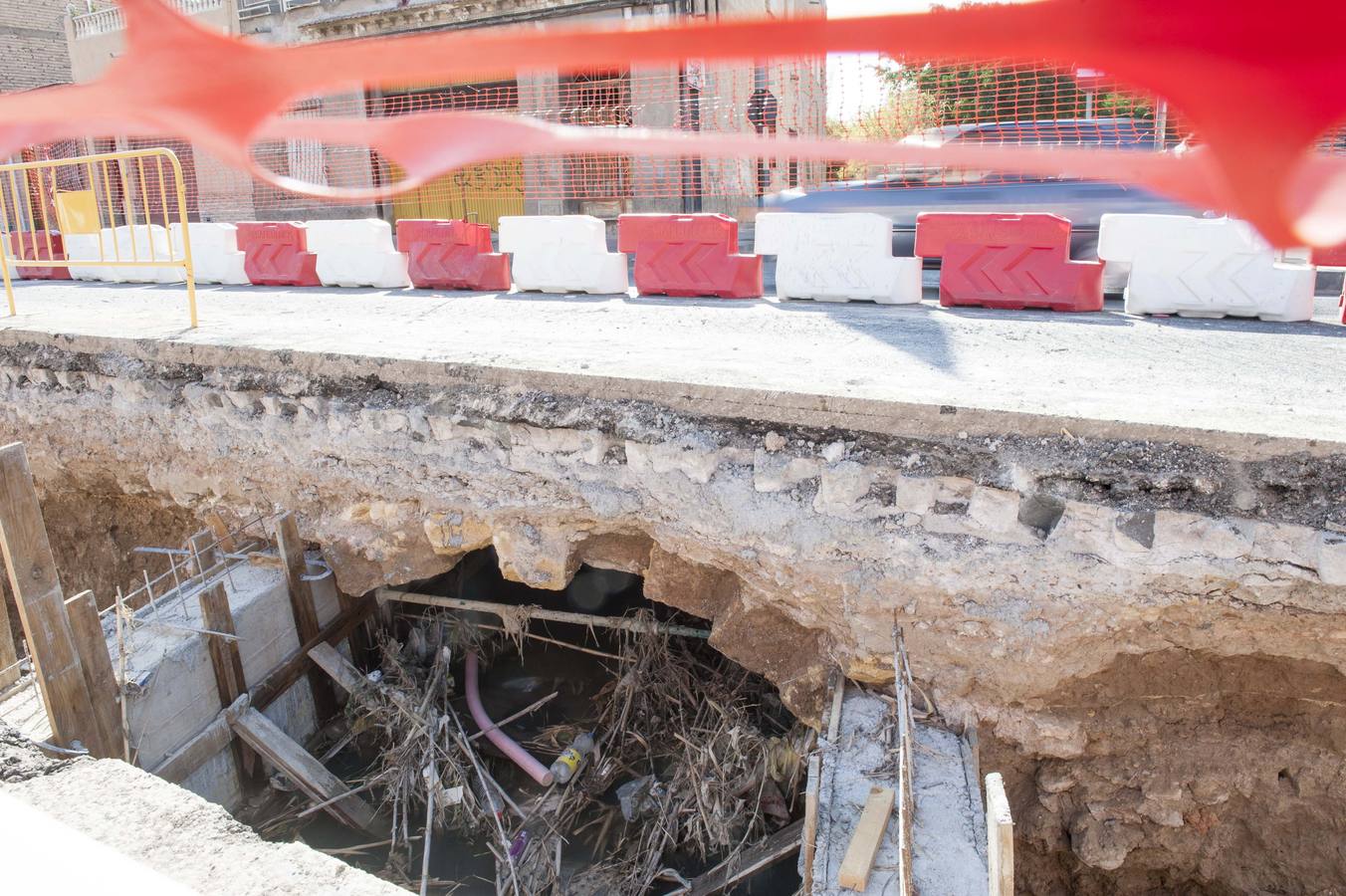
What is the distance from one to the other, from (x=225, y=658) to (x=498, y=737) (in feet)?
5.28

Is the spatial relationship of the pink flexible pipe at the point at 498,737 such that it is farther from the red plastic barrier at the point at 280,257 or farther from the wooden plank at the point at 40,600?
the red plastic barrier at the point at 280,257

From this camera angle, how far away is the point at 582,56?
1.26 m

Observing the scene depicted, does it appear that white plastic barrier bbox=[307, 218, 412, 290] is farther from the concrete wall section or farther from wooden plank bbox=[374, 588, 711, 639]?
wooden plank bbox=[374, 588, 711, 639]

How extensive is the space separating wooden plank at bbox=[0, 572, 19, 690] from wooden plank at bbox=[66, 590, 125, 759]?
74cm

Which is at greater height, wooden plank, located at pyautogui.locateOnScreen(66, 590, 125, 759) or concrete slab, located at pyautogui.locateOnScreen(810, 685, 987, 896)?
wooden plank, located at pyautogui.locateOnScreen(66, 590, 125, 759)

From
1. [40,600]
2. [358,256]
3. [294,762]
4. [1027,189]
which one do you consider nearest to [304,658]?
[294,762]

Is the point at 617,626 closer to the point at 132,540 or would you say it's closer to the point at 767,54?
the point at 132,540

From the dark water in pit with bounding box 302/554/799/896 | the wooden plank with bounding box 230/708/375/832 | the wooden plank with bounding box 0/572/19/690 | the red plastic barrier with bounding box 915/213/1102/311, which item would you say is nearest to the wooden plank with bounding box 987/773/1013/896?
the dark water in pit with bounding box 302/554/799/896

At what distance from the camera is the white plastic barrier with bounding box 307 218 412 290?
832 cm

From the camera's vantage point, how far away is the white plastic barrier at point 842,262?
6.70 meters

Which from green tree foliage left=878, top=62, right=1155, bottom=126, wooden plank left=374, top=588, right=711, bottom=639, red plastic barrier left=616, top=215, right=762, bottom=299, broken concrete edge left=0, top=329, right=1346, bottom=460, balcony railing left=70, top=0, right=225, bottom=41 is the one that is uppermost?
balcony railing left=70, top=0, right=225, bottom=41

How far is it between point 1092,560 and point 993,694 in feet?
2.64

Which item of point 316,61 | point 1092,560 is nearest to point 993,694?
point 1092,560

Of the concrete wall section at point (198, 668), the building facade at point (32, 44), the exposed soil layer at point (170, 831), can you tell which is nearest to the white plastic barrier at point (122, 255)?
the concrete wall section at point (198, 668)
